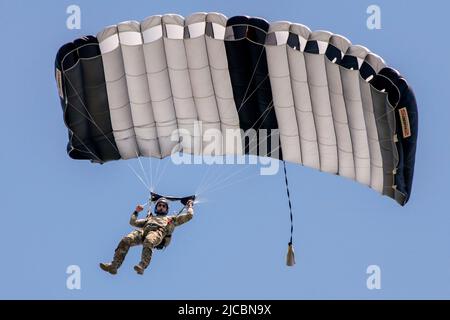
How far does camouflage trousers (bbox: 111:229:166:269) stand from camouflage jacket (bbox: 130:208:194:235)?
12 cm

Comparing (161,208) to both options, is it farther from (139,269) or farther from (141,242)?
(139,269)

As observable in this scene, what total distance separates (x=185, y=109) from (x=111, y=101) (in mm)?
1487

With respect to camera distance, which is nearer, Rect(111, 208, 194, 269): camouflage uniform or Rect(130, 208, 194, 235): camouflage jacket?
Rect(111, 208, 194, 269): camouflage uniform

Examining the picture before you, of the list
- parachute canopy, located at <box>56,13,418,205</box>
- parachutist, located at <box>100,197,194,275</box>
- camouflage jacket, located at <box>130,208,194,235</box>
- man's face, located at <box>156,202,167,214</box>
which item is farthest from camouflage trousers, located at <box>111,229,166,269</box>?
parachute canopy, located at <box>56,13,418,205</box>

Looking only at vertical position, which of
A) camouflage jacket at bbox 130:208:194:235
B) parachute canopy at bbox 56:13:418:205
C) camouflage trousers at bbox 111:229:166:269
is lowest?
camouflage trousers at bbox 111:229:166:269

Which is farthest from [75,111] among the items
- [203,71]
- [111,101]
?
[203,71]

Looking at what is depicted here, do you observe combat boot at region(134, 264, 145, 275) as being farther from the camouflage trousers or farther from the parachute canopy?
the parachute canopy

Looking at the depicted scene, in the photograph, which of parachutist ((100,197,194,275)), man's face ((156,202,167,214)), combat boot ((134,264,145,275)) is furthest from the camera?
man's face ((156,202,167,214))

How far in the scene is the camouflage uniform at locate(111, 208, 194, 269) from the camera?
1078 inches

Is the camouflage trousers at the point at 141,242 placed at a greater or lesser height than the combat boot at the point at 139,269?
greater

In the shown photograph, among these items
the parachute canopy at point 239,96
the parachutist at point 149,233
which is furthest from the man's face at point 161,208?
the parachute canopy at point 239,96

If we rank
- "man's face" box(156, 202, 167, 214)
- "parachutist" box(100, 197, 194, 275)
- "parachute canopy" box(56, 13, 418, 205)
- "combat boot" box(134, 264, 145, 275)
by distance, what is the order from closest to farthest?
"combat boot" box(134, 264, 145, 275)
"parachutist" box(100, 197, 194, 275)
"parachute canopy" box(56, 13, 418, 205)
"man's face" box(156, 202, 167, 214)

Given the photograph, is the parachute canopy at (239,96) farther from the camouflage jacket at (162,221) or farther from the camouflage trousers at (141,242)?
the camouflage trousers at (141,242)

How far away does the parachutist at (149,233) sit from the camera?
1075 inches
